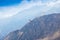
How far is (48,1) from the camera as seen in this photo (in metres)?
5.44

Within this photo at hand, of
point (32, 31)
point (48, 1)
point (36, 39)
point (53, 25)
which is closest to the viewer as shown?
point (36, 39)

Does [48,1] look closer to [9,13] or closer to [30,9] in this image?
[30,9]

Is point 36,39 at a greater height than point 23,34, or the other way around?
point 23,34

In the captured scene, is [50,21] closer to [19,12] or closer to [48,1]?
[48,1]

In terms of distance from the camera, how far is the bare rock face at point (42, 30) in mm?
3334

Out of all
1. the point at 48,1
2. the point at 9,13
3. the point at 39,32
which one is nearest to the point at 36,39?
the point at 39,32

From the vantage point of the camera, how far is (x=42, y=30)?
3662 millimetres

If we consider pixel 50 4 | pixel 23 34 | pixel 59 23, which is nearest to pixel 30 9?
pixel 50 4

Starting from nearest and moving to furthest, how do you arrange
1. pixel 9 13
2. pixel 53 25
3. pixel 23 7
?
pixel 53 25 → pixel 23 7 → pixel 9 13

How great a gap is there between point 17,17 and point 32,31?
2.37 meters

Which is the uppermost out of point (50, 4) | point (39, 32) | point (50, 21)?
point (50, 4)

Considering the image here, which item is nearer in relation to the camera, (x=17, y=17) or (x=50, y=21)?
(x=50, y=21)

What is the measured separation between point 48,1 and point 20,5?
1043 millimetres

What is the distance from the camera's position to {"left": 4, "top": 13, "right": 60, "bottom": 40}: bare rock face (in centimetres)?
333
